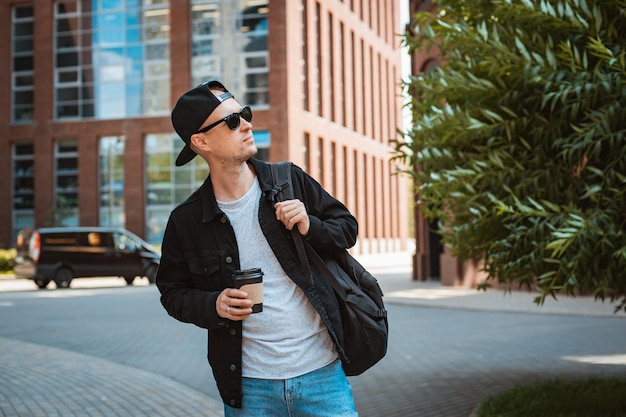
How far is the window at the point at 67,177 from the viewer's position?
1898 inches

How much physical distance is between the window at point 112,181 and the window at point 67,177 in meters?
1.53

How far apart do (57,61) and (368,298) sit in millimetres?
49000

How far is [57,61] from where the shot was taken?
161ft

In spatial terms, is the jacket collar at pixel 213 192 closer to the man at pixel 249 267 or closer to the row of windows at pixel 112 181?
the man at pixel 249 267

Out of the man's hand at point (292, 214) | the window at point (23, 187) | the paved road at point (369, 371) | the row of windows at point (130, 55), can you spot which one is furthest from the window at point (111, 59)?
the man's hand at point (292, 214)

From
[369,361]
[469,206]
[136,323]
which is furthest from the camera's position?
[136,323]

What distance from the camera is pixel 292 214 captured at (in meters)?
2.72

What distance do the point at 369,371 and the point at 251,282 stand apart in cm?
738

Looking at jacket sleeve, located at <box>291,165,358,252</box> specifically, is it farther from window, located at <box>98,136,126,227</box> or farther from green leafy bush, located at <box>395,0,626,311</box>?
window, located at <box>98,136,126,227</box>

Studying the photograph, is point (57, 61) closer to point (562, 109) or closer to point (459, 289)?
point (459, 289)

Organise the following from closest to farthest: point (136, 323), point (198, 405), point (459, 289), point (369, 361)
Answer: point (369, 361) < point (198, 405) < point (136, 323) < point (459, 289)

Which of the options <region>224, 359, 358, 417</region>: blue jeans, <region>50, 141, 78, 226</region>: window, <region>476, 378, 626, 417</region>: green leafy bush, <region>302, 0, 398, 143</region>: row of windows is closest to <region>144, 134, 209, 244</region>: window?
<region>50, 141, 78, 226</region>: window

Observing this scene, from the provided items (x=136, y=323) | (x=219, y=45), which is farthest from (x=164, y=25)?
(x=136, y=323)

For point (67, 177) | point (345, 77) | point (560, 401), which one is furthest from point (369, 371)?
point (345, 77)
